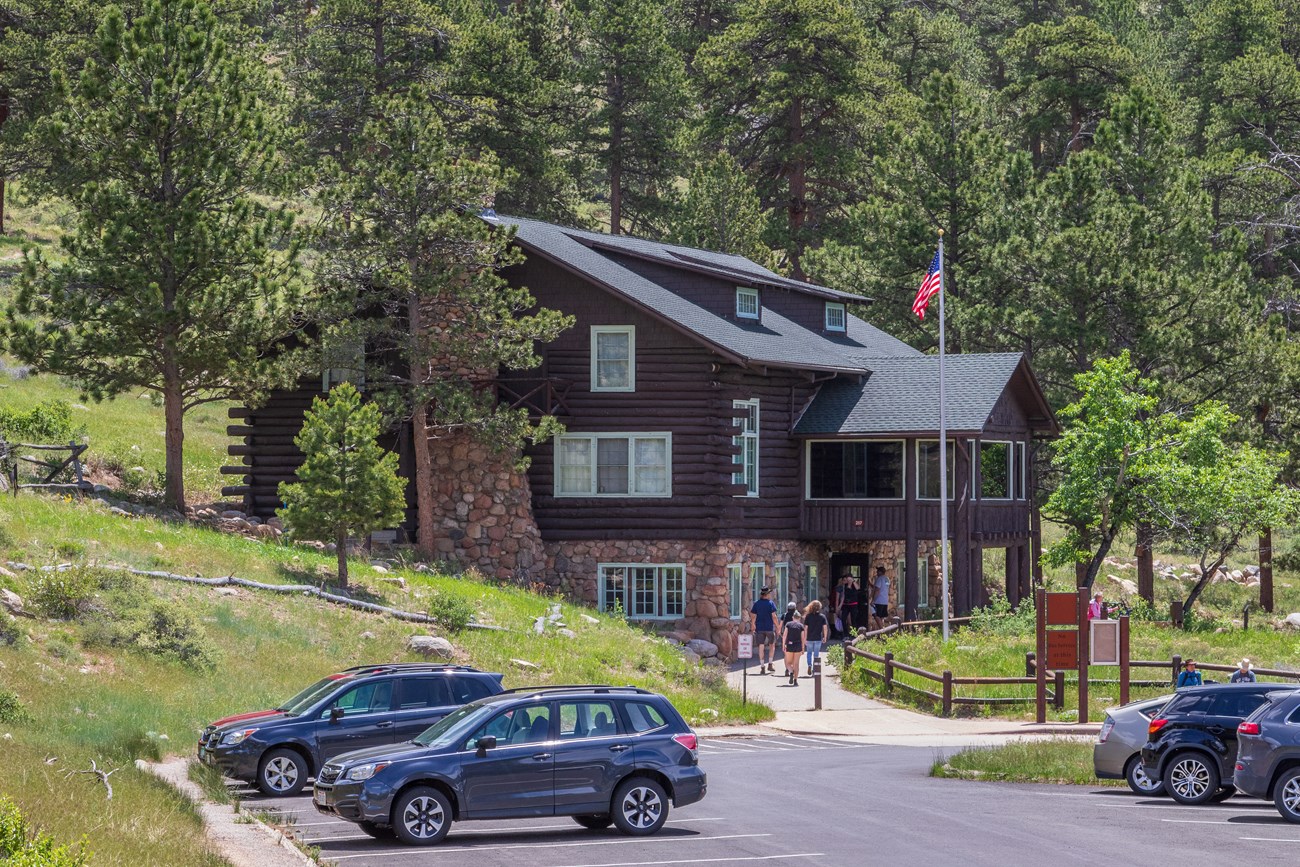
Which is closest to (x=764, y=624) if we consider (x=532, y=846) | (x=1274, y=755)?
(x=1274, y=755)

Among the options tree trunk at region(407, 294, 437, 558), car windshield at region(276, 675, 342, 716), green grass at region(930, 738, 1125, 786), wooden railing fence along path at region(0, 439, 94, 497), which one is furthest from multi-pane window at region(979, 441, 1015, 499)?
car windshield at region(276, 675, 342, 716)

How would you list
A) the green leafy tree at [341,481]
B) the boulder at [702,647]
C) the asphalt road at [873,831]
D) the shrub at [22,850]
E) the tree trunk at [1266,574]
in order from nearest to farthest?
the shrub at [22,850]
the asphalt road at [873,831]
the green leafy tree at [341,481]
the boulder at [702,647]
the tree trunk at [1266,574]

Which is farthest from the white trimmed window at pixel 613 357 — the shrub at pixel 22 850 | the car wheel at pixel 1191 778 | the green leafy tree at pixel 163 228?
the shrub at pixel 22 850

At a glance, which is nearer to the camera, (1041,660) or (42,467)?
(1041,660)

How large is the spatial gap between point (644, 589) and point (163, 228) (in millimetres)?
14744

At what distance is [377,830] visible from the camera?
18.3m

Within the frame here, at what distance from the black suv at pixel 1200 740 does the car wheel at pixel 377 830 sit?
33.1ft

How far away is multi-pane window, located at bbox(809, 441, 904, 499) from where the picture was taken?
146ft

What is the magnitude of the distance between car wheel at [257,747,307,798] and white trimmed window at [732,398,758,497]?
2198cm

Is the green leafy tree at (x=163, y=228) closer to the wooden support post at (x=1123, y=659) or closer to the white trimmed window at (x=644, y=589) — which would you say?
the white trimmed window at (x=644, y=589)

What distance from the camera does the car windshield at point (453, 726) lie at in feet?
59.9

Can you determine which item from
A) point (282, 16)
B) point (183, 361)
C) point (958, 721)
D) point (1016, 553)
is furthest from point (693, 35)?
point (958, 721)

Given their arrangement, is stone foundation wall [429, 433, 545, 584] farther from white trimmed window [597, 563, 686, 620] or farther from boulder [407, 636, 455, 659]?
boulder [407, 636, 455, 659]

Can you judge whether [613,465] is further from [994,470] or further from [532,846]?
[532,846]
